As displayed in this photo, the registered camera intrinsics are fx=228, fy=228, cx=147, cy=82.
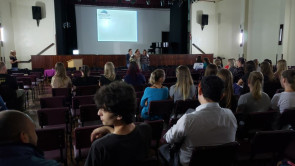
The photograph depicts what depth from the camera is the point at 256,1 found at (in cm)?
1280

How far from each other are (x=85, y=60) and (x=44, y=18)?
3445mm

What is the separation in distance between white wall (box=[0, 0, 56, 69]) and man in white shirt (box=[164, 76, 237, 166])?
12748mm

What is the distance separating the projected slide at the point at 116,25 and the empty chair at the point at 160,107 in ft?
39.5

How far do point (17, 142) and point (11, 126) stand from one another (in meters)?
0.08

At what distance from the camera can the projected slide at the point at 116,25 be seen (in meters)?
14.5

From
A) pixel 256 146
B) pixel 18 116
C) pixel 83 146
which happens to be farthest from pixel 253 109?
pixel 18 116

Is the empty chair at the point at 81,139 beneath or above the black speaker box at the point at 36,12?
beneath

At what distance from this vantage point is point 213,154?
1674 mm

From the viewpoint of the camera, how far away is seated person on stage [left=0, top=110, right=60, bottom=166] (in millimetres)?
1006

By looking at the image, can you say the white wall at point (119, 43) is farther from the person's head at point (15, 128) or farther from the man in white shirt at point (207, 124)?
the person's head at point (15, 128)

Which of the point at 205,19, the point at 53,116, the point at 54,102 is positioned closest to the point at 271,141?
the point at 53,116

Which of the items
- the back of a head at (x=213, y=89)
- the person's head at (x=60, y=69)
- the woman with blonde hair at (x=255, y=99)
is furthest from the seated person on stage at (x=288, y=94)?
the person's head at (x=60, y=69)

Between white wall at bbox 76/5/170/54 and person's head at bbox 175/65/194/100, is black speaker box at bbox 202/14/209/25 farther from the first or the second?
person's head at bbox 175/65/194/100

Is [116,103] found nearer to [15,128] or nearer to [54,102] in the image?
[15,128]
